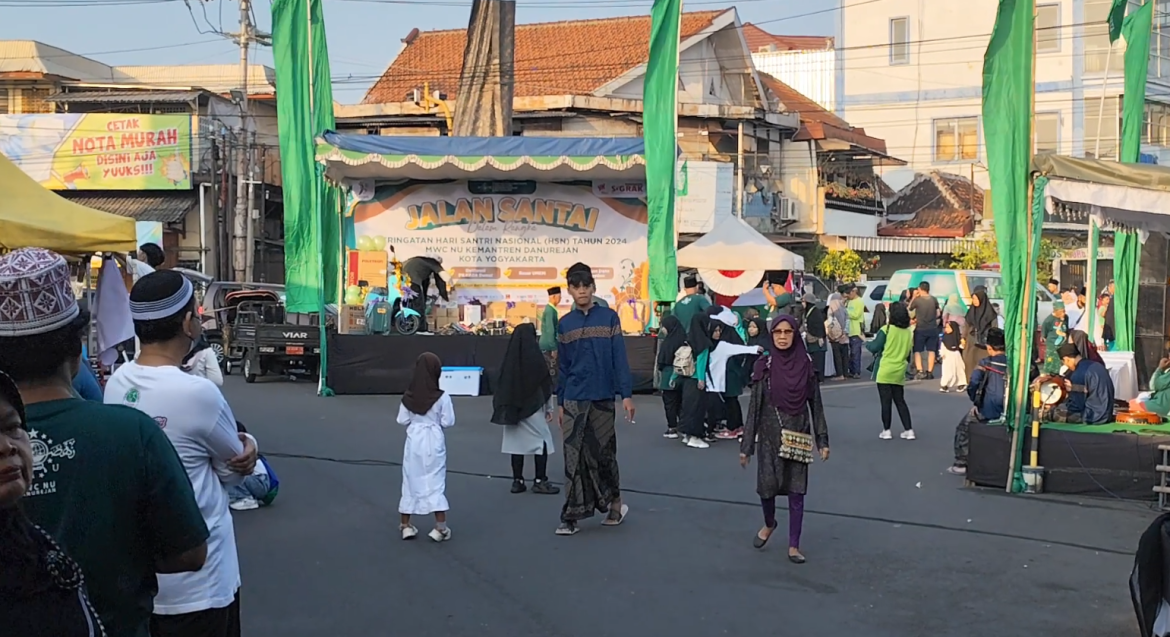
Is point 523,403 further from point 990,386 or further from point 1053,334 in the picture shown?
point 1053,334

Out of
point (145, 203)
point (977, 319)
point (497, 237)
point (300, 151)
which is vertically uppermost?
point (145, 203)

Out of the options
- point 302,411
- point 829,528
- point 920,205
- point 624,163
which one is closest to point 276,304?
point 302,411

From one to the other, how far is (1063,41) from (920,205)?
25.3ft

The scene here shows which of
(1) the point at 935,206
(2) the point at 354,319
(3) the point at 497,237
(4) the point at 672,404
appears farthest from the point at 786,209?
(4) the point at 672,404

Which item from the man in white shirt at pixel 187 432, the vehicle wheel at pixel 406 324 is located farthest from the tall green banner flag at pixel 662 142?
the man in white shirt at pixel 187 432

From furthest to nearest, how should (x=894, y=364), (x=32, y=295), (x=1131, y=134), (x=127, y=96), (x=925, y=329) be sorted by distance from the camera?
(x=127, y=96) < (x=925, y=329) < (x=1131, y=134) < (x=894, y=364) < (x=32, y=295)

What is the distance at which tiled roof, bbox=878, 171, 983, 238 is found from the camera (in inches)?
1725

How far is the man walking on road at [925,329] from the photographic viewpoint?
23.0 metres

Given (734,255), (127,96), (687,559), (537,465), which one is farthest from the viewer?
(127,96)

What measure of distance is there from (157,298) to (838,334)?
825 inches

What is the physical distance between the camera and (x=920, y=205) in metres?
45.2

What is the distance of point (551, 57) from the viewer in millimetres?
39562

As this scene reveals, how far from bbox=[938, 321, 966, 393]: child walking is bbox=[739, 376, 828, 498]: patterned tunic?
1295cm

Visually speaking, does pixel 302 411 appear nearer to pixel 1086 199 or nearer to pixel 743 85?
pixel 1086 199
